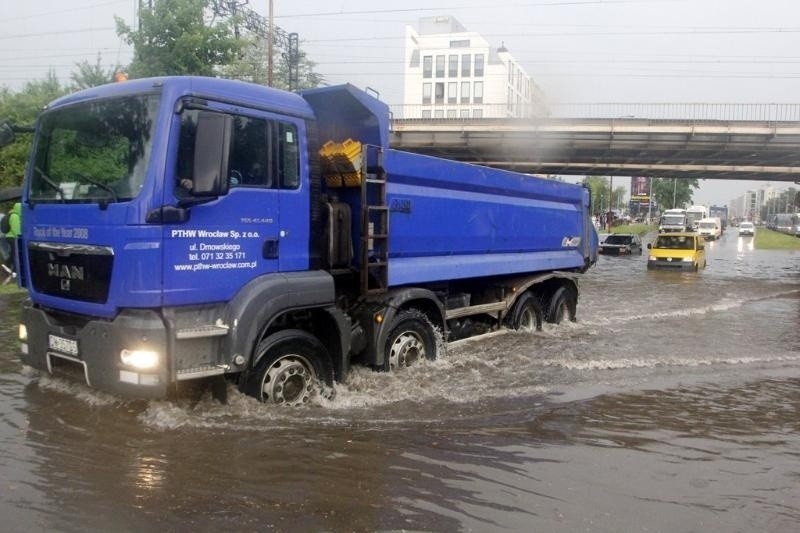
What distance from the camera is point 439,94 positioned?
86.1m

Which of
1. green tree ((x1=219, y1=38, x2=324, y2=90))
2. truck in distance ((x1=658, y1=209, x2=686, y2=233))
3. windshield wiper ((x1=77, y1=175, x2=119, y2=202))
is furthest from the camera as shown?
truck in distance ((x1=658, y1=209, x2=686, y2=233))

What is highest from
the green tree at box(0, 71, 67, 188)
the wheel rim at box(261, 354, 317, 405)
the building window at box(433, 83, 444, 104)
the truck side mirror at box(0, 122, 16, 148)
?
the building window at box(433, 83, 444, 104)

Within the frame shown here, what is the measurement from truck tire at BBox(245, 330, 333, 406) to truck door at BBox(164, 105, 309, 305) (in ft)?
1.94

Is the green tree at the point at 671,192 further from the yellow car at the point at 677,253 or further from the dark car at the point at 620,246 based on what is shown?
the yellow car at the point at 677,253

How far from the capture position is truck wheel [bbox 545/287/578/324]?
11.2m

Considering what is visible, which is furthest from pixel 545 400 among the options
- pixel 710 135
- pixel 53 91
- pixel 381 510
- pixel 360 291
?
pixel 710 135

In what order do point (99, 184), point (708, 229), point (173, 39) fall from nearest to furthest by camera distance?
point (99, 184), point (173, 39), point (708, 229)

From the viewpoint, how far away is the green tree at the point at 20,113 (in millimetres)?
18859

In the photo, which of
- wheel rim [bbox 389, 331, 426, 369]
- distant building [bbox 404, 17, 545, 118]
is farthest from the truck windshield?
distant building [bbox 404, 17, 545, 118]

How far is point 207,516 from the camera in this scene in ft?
12.8

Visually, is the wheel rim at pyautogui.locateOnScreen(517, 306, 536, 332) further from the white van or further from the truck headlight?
the white van

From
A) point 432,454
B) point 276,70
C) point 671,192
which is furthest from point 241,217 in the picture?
point 671,192

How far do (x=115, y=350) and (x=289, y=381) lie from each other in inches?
59.0

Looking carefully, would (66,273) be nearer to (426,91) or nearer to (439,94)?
(439,94)
